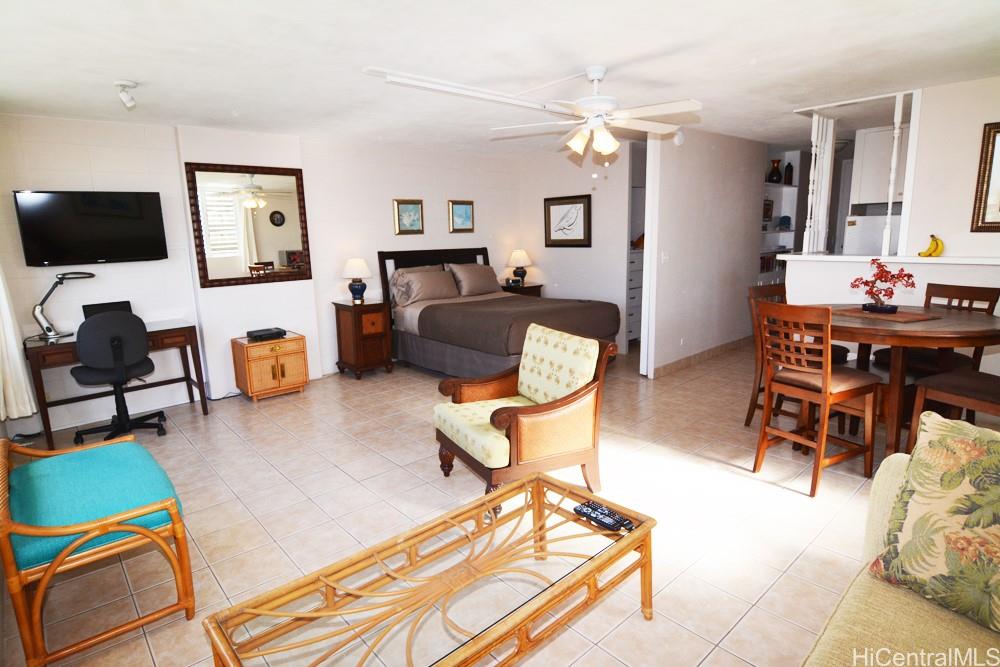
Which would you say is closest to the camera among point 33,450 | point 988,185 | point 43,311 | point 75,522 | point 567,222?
point 75,522

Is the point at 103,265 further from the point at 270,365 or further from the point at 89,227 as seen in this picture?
the point at 270,365

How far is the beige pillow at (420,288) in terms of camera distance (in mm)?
6000

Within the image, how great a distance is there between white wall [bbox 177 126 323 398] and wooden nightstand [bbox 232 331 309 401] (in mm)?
174

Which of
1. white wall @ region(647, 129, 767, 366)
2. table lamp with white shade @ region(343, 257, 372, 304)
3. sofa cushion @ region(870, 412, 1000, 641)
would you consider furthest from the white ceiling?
sofa cushion @ region(870, 412, 1000, 641)

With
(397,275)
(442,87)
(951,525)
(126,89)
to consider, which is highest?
(126,89)

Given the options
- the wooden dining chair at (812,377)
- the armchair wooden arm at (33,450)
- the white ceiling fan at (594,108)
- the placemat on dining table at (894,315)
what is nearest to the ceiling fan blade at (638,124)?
the white ceiling fan at (594,108)

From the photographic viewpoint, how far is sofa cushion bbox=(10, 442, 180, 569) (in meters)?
1.90

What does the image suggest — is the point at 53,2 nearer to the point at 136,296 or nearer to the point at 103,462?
the point at 103,462

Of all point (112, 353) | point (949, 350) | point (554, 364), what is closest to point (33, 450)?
point (112, 353)

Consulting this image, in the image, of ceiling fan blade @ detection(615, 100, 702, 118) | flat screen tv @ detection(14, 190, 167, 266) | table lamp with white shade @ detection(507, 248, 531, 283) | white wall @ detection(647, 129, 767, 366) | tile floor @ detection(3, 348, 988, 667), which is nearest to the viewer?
tile floor @ detection(3, 348, 988, 667)

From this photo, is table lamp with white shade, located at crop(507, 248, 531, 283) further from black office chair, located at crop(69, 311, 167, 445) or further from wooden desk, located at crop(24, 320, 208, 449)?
black office chair, located at crop(69, 311, 167, 445)

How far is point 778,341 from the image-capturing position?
313 centimetres

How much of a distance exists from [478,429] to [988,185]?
4.10 m

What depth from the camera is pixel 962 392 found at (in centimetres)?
284
